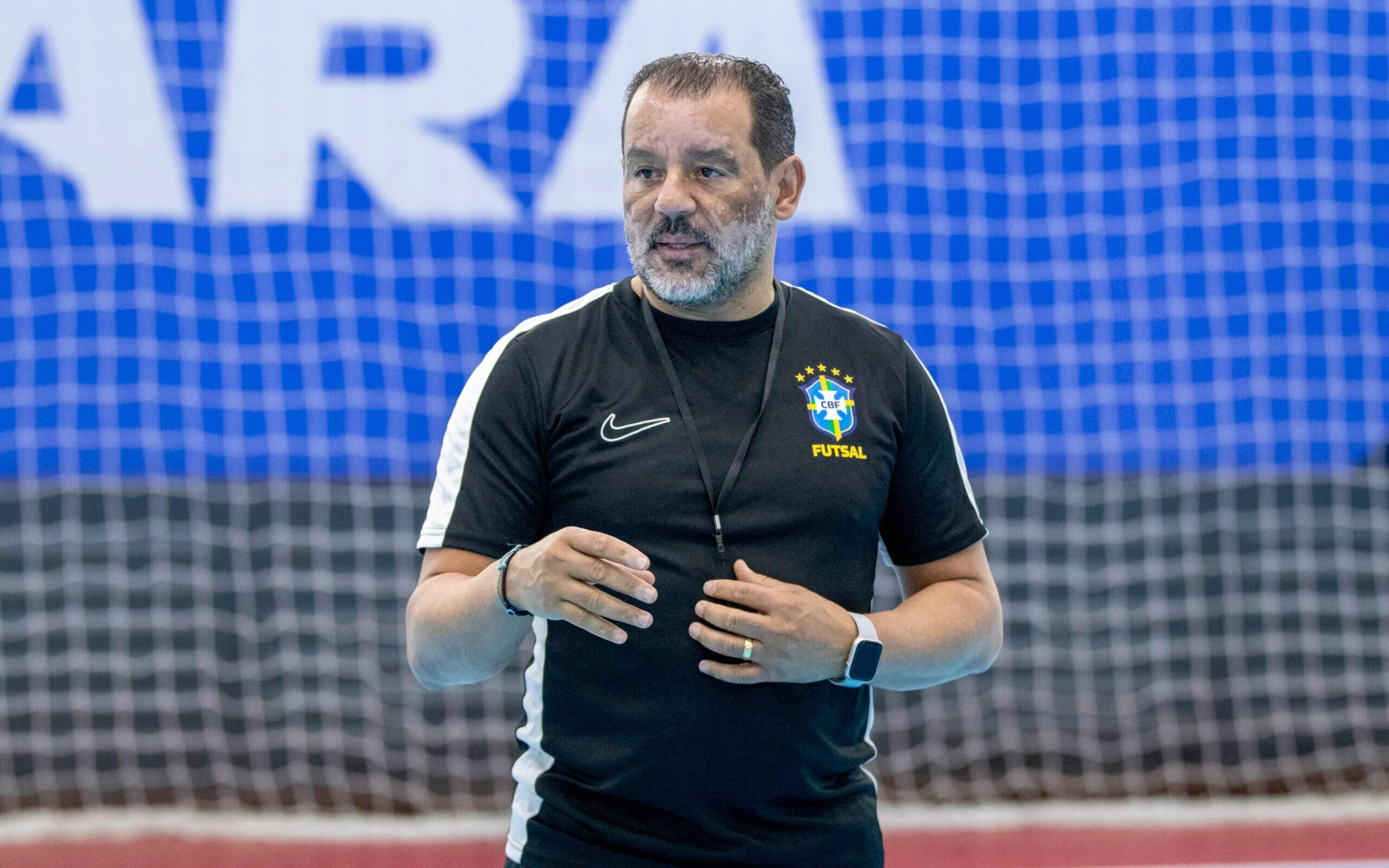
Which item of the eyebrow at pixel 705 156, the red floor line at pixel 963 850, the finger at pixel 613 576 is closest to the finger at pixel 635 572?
the finger at pixel 613 576

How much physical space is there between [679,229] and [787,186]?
0.73 feet

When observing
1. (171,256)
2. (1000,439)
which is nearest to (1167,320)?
(1000,439)

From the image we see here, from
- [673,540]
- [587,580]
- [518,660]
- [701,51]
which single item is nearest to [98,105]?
[701,51]

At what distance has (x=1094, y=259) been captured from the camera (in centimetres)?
506

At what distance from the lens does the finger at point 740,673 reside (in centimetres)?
146

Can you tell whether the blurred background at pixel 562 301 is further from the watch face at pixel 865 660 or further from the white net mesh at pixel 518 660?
the watch face at pixel 865 660

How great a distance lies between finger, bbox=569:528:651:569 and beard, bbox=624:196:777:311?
1.26 feet

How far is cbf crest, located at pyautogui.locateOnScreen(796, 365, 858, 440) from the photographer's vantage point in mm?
1626

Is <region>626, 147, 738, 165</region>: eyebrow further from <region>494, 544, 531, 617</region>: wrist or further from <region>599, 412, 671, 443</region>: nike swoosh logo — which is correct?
<region>494, 544, 531, 617</region>: wrist

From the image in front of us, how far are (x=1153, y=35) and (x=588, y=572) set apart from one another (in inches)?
172

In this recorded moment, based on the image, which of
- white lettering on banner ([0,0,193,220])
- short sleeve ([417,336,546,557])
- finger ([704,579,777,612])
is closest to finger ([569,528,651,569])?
finger ([704,579,777,612])

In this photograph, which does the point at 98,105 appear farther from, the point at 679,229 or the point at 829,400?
the point at 829,400

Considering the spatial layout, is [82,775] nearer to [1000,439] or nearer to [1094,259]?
[1000,439]

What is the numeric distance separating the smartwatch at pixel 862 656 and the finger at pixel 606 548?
292 mm
